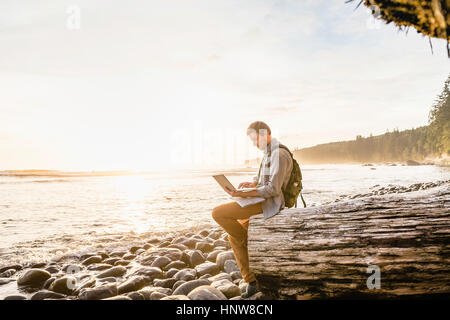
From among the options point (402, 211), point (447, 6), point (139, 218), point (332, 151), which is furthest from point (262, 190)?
point (332, 151)

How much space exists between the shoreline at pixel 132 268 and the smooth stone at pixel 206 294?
0.12 m

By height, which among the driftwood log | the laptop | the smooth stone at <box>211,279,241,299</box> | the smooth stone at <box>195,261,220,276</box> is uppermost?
the laptop

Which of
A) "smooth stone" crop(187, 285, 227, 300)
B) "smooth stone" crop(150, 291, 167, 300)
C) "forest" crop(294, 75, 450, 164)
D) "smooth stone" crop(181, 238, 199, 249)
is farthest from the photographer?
"forest" crop(294, 75, 450, 164)

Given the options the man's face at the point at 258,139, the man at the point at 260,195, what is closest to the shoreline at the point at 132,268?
Answer: the man at the point at 260,195

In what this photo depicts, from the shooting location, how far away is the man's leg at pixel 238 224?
423 cm

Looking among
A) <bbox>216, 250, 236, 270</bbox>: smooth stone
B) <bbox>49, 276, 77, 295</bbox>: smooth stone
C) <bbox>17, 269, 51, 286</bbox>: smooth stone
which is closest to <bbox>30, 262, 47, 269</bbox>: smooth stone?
<bbox>17, 269, 51, 286</bbox>: smooth stone

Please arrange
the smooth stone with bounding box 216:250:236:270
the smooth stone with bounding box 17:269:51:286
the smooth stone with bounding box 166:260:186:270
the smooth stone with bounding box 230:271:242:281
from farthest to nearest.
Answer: the smooth stone with bounding box 166:260:186:270, the smooth stone with bounding box 216:250:236:270, the smooth stone with bounding box 17:269:51:286, the smooth stone with bounding box 230:271:242:281

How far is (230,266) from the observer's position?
223 inches

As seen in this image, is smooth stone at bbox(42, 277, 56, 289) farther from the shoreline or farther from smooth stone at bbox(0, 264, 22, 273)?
smooth stone at bbox(0, 264, 22, 273)

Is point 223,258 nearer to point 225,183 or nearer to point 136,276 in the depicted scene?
point 136,276

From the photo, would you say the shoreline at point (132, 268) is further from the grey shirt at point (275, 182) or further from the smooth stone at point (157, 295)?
the grey shirt at point (275, 182)

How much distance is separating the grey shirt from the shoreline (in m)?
1.30

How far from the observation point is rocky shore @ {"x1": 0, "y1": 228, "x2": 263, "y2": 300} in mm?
4590

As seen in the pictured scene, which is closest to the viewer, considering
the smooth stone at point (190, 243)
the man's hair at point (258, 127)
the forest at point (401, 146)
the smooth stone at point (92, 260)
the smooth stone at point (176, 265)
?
the man's hair at point (258, 127)
